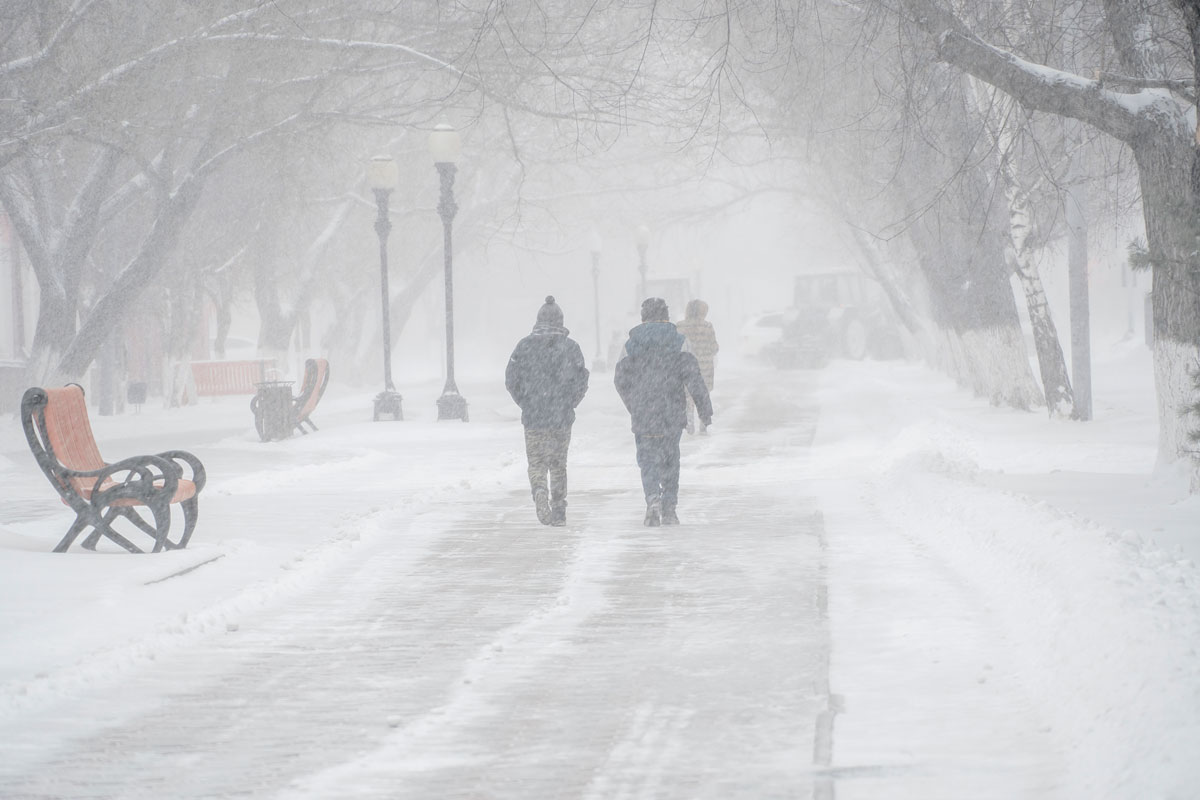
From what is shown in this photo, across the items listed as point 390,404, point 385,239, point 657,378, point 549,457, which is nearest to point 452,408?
point 390,404

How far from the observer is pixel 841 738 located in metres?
5.07

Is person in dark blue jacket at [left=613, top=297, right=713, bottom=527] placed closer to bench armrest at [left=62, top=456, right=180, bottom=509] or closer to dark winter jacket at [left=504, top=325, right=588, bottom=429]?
dark winter jacket at [left=504, top=325, right=588, bottom=429]

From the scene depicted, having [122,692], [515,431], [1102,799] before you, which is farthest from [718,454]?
[1102,799]

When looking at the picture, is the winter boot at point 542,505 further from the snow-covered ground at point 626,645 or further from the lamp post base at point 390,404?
the lamp post base at point 390,404

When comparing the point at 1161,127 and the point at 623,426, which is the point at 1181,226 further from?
the point at 623,426

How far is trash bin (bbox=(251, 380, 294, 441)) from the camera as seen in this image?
18.6m

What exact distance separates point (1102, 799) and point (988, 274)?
56.4ft

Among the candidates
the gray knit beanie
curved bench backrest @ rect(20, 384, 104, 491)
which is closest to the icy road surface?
curved bench backrest @ rect(20, 384, 104, 491)

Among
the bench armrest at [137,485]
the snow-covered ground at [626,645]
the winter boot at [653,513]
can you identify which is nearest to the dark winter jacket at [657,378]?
the winter boot at [653,513]

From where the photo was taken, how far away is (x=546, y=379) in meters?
10.9

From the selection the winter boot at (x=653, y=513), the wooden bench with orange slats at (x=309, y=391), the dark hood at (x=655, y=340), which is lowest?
the winter boot at (x=653, y=513)

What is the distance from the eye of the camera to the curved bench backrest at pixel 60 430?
29.3ft

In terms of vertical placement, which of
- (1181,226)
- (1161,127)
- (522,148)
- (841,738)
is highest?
(522,148)

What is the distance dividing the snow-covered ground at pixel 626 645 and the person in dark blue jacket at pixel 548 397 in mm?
323
